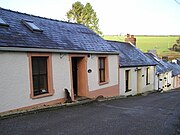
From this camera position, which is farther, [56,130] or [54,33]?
[54,33]

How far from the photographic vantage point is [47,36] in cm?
1152

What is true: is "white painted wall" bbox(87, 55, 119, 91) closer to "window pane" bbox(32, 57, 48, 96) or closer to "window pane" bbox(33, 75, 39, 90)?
"window pane" bbox(32, 57, 48, 96)

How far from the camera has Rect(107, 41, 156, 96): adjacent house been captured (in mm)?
18312

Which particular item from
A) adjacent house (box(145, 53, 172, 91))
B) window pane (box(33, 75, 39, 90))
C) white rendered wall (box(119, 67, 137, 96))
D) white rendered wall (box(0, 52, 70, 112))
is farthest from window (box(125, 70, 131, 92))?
window pane (box(33, 75, 39, 90))

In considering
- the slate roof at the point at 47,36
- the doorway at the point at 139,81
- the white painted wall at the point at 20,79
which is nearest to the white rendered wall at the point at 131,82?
the doorway at the point at 139,81

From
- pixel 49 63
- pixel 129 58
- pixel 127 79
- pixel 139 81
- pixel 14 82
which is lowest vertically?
pixel 139 81

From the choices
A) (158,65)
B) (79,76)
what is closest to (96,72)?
(79,76)

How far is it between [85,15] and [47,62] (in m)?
23.5

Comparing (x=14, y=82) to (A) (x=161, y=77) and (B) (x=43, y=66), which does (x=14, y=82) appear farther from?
(A) (x=161, y=77)

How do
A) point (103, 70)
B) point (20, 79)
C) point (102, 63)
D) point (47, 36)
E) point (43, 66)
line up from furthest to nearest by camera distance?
point (103, 70), point (102, 63), point (47, 36), point (43, 66), point (20, 79)

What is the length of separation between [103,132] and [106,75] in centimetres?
885

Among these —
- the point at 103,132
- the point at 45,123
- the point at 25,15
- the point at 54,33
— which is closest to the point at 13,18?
the point at 25,15

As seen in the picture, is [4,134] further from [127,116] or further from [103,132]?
[127,116]

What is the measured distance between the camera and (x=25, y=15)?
41.2 ft
